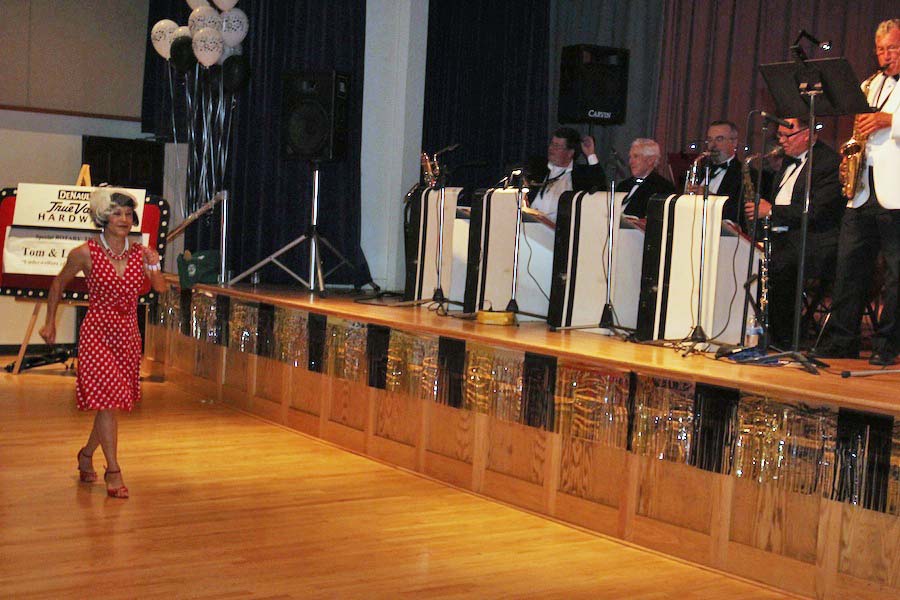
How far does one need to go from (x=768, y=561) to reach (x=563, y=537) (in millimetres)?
861

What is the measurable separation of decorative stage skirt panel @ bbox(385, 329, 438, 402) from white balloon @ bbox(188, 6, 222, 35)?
336 cm

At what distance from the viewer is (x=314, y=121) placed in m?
7.59

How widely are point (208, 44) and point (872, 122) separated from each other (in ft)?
15.6

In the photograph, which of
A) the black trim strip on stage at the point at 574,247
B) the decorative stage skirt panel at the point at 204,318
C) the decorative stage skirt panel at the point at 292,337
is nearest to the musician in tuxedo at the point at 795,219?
the black trim strip on stage at the point at 574,247

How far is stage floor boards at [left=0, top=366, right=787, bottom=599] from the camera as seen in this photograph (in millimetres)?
3834

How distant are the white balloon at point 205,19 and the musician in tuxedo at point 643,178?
10.9ft

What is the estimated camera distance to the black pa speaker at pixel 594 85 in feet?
23.5

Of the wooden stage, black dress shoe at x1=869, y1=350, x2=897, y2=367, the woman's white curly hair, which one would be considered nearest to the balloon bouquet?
the wooden stage

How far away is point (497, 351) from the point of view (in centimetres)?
518

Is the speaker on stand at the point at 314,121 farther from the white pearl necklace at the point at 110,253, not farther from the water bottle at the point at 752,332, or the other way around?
the water bottle at the point at 752,332

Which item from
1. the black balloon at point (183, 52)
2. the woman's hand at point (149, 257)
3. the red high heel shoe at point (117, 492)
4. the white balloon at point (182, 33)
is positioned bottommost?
the red high heel shoe at point (117, 492)

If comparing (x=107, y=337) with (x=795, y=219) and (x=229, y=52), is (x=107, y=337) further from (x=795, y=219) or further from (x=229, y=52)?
(x=229, y=52)

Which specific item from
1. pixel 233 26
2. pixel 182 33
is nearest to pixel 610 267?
pixel 233 26

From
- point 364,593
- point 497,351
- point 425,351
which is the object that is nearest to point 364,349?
point 425,351
